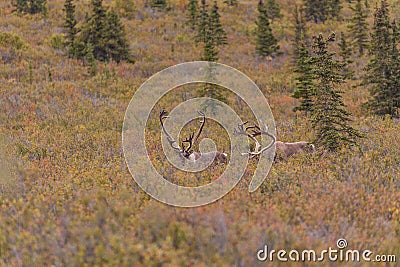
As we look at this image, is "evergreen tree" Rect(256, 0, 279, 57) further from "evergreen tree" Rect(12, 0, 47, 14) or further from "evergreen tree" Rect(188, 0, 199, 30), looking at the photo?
"evergreen tree" Rect(12, 0, 47, 14)

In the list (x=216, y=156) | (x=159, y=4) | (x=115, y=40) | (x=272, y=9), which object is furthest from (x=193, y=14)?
(x=216, y=156)

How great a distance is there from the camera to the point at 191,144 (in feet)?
28.9

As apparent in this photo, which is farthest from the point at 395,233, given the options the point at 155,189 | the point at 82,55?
the point at 82,55

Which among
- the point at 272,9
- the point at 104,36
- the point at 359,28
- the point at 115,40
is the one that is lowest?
the point at 359,28

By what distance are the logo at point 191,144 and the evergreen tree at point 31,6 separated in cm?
1496

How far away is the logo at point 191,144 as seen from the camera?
6.56m

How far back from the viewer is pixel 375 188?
21.9 feet

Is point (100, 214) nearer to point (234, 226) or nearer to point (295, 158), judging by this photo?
point (234, 226)

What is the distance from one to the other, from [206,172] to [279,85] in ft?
49.2

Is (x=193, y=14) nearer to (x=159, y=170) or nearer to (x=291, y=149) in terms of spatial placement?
(x=291, y=149)

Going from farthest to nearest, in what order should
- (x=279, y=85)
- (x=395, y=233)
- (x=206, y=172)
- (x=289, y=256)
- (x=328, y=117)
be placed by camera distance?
(x=279, y=85)
(x=328, y=117)
(x=206, y=172)
(x=395, y=233)
(x=289, y=256)

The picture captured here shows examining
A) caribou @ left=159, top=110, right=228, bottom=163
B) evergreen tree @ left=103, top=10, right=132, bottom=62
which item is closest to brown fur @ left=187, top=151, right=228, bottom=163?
caribou @ left=159, top=110, right=228, bottom=163

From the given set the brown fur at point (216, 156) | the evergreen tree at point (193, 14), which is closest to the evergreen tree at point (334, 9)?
the evergreen tree at point (193, 14)

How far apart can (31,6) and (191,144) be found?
26.9m
